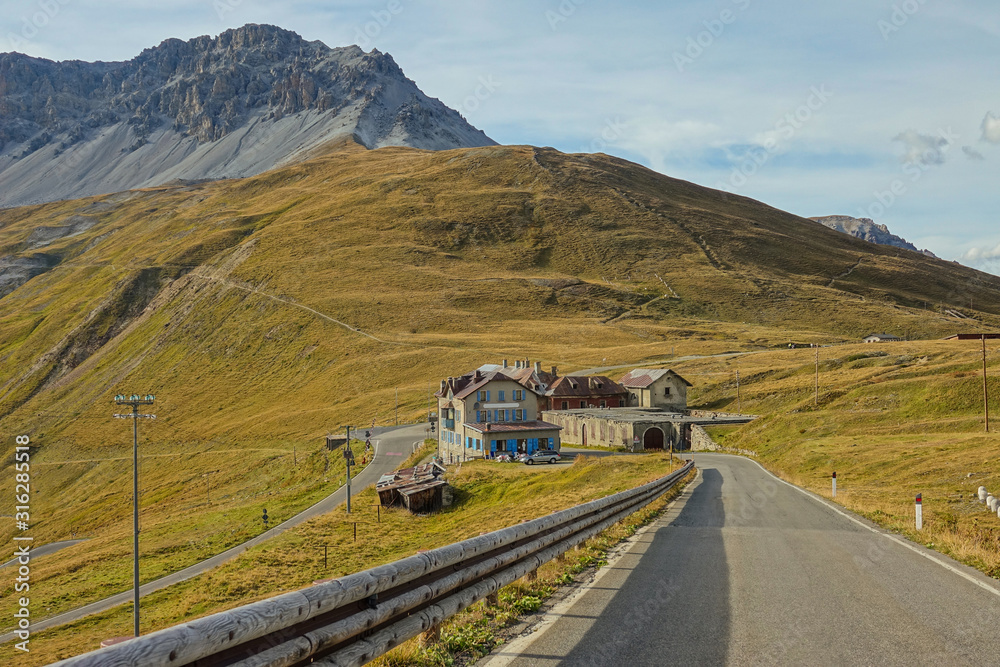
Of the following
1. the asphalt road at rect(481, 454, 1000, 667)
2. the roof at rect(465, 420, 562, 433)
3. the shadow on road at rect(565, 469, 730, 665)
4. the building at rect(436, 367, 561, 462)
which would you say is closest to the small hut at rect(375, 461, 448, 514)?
the roof at rect(465, 420, 562, 433)

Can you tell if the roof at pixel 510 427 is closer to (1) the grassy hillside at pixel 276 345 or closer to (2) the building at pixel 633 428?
(2) the building at pixel 633 428

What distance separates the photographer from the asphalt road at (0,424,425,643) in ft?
113

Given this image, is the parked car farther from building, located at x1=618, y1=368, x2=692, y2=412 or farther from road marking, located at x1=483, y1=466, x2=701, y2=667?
road marking, located at x1=483, y1=466, x2=701, y2=667

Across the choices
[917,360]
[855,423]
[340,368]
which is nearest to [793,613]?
[855,423]

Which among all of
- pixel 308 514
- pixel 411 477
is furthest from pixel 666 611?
pixel 308 514

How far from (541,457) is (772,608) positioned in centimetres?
5291

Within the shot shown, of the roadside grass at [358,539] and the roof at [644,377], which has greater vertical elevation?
the roof at [644,377]

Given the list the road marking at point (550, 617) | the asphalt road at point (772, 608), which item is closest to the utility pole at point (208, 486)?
the road marking at point (550, 617)

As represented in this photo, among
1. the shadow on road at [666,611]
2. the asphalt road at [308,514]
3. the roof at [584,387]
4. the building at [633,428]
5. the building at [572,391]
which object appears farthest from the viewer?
the roof at [584,387]

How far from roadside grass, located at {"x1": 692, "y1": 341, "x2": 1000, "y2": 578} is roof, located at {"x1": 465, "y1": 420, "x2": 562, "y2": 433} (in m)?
18.4

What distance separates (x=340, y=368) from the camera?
126m

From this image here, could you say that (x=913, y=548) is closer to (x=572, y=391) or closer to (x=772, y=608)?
(x=772, y=608)

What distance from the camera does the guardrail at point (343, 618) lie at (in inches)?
159

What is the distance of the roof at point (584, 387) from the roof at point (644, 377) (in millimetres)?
1729
